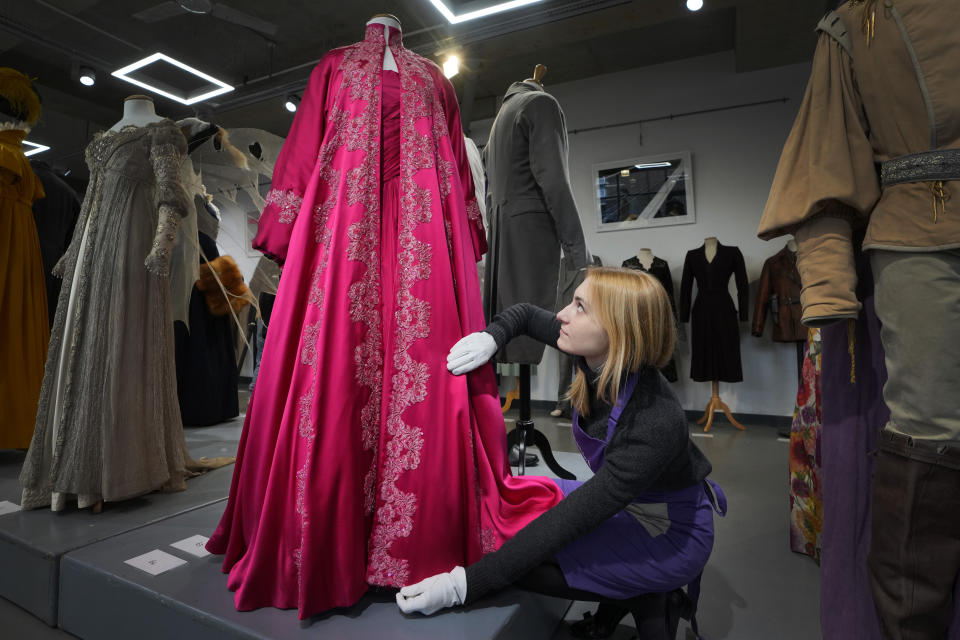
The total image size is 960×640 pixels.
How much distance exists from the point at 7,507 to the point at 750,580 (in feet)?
8.95

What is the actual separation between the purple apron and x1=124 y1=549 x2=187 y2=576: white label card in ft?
3.42

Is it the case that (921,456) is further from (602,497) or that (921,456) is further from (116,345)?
(116,345)

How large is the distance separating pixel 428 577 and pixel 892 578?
36.6 inches

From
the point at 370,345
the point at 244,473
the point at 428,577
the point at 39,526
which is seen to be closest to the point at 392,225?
the point at 370,345

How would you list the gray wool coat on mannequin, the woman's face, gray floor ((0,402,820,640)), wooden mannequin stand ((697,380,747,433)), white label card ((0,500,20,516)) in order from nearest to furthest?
1. the woman's face
2. gray floor ((0,402,820,640))
3. white label card ((0,500,20,516))
4. the gray wool coat on mannequin
5. wooden mannequin stand ((697,380,747,433))

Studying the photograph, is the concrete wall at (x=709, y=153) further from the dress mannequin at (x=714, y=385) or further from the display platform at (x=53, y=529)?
the display platform at (x=53, y=529)

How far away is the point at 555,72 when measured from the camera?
5.66 meters

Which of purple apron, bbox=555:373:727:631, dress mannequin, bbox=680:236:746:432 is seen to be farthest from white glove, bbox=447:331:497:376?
dress mannequin, bbox=680:236:746:432

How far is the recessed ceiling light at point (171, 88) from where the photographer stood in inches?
173

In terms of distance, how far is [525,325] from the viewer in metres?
1.47

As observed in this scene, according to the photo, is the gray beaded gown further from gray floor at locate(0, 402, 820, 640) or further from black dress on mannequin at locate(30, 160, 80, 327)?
black dress on mannequin at locate(30, 160, 80, 327)

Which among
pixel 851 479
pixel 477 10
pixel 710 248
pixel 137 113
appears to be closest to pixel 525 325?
pixel 851 479

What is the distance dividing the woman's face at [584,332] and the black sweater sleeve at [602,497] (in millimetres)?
164

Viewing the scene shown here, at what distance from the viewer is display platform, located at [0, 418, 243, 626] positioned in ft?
4.99
